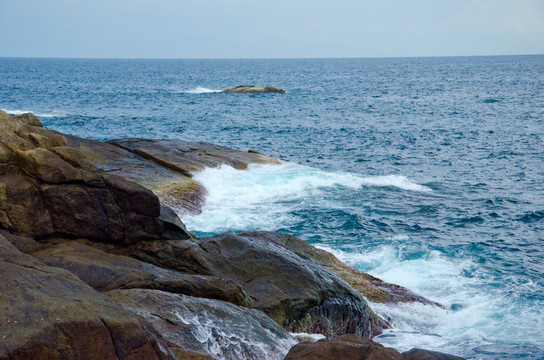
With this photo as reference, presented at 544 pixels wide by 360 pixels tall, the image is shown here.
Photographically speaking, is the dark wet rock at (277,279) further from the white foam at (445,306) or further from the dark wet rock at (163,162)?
the dark wet rock at (163,162)

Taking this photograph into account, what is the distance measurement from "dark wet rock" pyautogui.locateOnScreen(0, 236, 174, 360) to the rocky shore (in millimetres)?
14

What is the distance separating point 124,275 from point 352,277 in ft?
26.5

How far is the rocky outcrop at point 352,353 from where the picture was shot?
275 inches

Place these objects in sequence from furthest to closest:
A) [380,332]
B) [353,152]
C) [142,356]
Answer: [353,152]
[380,332]
[142,356]

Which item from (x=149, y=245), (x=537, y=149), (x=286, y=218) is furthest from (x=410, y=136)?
(x=149, y=245)

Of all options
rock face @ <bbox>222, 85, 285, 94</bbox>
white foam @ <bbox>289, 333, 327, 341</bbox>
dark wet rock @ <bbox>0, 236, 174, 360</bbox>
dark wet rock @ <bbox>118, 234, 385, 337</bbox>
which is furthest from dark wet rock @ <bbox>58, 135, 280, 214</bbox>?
rock face @ <bbox>222, 85, 285, 94</bbox>

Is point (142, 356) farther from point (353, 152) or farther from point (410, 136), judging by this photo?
point (410, 136)

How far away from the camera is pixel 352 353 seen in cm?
704

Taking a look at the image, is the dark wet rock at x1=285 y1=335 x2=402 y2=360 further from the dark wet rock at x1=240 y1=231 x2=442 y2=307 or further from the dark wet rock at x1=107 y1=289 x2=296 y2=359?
the dark wet rock at x1=240 y1=231 x2=442 y2=307

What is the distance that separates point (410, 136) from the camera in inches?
1975

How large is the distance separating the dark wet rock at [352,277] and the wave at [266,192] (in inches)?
225

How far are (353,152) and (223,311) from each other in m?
32.4

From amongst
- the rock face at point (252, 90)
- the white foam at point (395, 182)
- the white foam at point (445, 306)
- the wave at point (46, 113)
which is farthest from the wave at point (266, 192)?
the rock face at point (252, 90)

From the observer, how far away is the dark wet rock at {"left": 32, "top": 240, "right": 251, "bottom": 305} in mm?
9844
